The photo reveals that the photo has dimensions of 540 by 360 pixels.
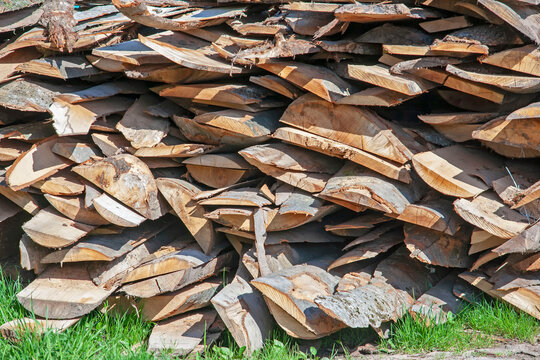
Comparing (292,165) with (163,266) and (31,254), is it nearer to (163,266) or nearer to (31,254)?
(163,266)

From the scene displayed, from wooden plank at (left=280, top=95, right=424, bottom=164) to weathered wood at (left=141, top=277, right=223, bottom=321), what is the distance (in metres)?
1.17

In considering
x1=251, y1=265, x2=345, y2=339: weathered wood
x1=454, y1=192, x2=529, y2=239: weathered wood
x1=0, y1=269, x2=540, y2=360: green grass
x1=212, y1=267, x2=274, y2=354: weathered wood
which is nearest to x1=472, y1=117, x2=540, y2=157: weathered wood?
x1=454, y1=192, x2=529, y2=239: weathered wood

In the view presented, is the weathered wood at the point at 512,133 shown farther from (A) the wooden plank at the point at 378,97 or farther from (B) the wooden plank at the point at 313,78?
(B) the wooden plank at the point at 313,78

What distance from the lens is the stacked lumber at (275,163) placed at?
9.61ft

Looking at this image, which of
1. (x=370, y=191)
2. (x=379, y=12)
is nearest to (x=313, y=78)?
(x=379, y=12)

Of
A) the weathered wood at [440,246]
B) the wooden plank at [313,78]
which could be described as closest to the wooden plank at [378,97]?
the wooden plank at [313,78]

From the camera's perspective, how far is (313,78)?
124 inches

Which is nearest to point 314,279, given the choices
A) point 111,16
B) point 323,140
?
point 323,140

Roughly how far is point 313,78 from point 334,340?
151 centimetres

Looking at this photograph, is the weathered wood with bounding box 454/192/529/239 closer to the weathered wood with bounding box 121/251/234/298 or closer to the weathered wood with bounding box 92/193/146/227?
the weathered wood with bounding box 121/251/234/298

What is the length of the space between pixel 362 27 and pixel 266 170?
3.43ft

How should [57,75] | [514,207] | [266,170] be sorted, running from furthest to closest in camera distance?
1. [57,75]
2. [266,170]
3. [514,207]

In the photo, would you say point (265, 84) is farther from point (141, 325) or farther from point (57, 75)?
point (141, 325)

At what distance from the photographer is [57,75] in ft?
11.8
